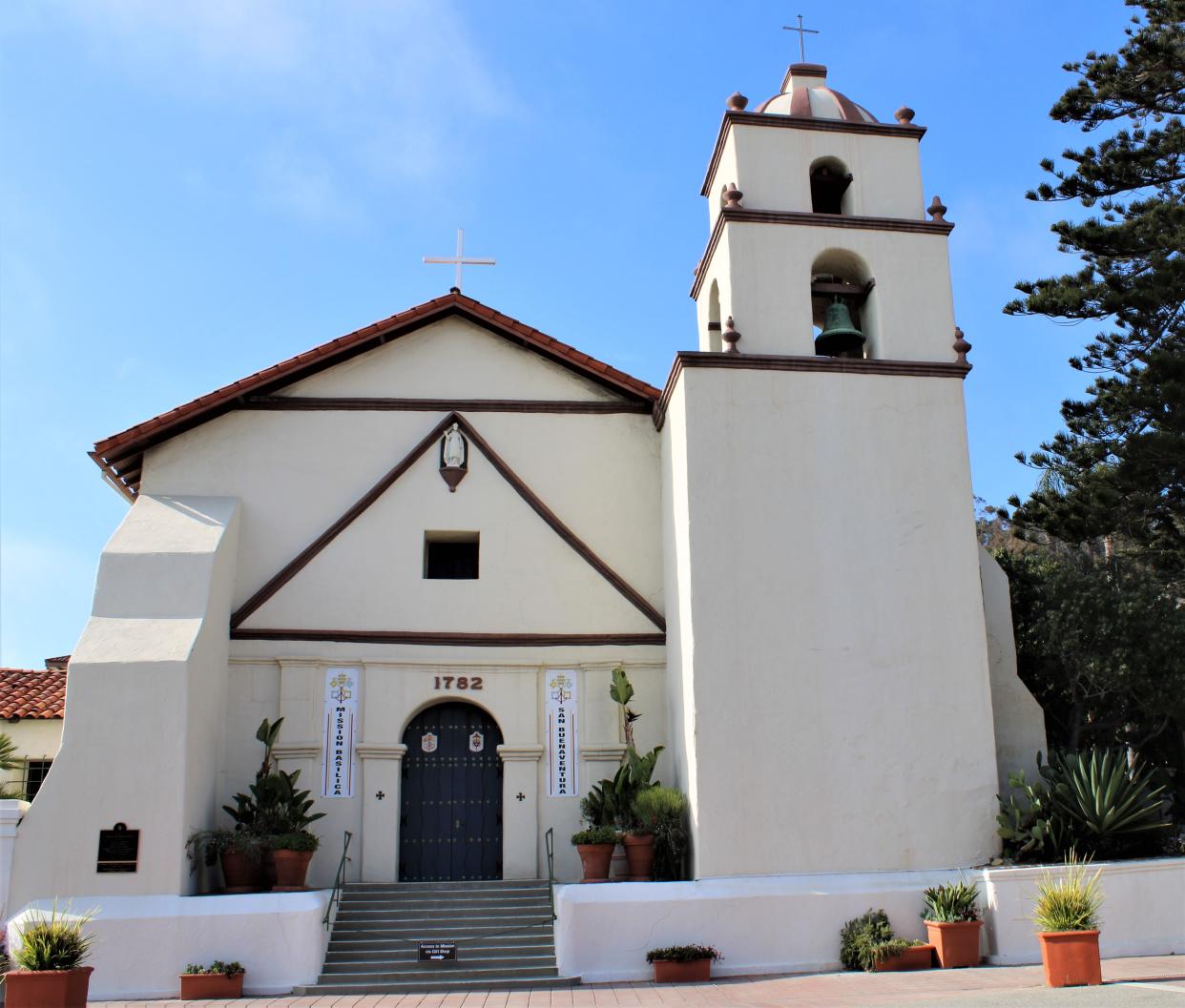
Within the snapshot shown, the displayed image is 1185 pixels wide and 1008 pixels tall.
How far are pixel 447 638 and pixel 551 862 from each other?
3.17m

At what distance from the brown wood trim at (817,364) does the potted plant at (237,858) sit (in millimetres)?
7413

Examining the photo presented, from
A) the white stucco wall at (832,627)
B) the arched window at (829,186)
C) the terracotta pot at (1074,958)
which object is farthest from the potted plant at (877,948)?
the arched window at (829,186)

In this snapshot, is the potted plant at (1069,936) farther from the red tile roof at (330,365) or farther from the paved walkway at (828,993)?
the red tile roof at (330,365)

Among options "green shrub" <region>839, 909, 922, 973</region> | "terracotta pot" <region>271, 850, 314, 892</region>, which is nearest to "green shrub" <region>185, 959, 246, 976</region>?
"terracotta pot" <region>271, 850, 314, 892</region>

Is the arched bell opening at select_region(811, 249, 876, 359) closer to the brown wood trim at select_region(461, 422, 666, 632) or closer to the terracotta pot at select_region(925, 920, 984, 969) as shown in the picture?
the brown wood trim at select_region(461, 422, 666, 632)

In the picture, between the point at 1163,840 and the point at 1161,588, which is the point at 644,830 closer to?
the point at 1163,840

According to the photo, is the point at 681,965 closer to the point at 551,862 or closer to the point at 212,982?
the point at 551,862

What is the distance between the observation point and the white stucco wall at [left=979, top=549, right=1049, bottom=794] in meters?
14.5

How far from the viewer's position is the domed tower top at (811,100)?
15758 millimetres

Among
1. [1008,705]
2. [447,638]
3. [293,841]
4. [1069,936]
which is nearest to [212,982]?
[293,841]

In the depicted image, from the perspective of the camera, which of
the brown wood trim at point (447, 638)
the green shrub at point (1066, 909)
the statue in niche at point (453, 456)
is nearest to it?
the green shrub at point (1066, 909)

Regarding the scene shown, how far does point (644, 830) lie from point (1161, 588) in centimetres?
923

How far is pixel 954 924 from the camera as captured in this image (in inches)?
468

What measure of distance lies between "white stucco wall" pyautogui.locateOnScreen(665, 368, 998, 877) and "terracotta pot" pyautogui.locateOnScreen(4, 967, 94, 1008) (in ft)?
20.7
